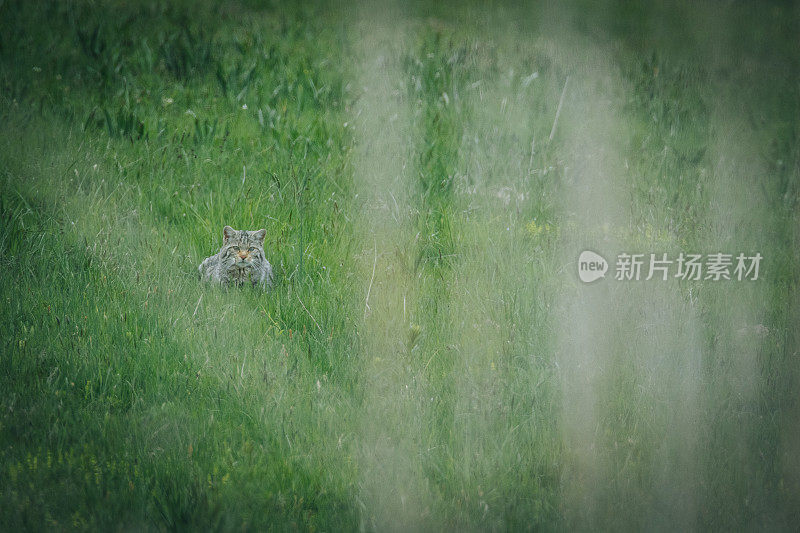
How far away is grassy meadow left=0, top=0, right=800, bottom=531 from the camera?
253cm

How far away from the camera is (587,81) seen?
3393 mm

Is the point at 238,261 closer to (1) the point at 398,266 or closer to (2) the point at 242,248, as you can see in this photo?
(2) the point at 242,248

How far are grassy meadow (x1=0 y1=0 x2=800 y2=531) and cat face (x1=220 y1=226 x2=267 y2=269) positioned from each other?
99 mm

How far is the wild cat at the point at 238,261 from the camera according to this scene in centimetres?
276

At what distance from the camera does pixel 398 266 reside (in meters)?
3.01

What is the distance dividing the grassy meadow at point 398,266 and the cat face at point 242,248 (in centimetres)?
10

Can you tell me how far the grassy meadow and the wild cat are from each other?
0.23 ft

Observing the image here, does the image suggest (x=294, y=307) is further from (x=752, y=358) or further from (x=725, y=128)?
(x=725, y=128)

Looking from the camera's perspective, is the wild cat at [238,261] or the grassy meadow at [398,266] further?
the wild cat at [238,261]

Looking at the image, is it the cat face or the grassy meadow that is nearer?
the grassy meadow

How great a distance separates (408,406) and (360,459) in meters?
0.29

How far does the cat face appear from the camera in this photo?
9.02ft

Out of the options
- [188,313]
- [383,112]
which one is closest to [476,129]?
[383,112]

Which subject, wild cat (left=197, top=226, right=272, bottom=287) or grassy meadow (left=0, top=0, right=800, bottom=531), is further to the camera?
wild cat (left=197, top=226, right=272, bottom=287)
